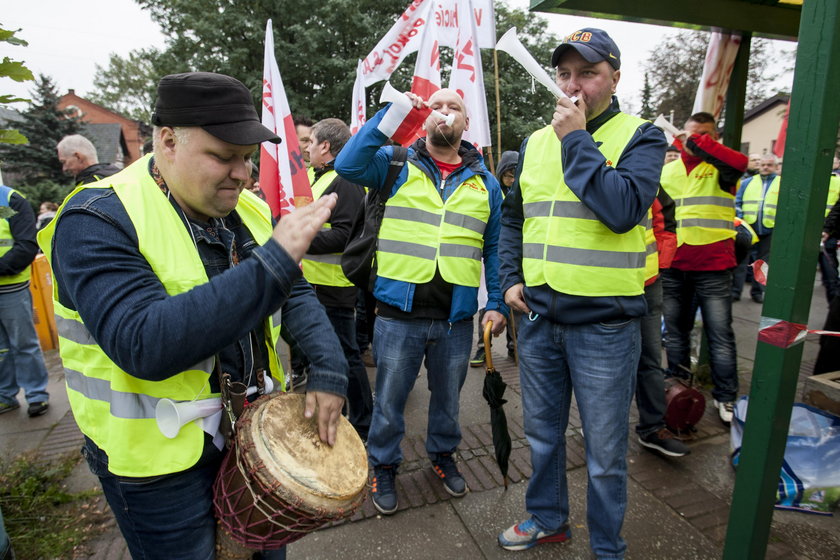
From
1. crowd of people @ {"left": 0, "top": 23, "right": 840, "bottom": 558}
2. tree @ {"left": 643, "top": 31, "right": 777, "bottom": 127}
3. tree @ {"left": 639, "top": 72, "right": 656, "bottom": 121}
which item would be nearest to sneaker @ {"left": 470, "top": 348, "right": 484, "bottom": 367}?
crowd of people @ {"left": 0, "top": 23, "right": 840, "bottom": 558}

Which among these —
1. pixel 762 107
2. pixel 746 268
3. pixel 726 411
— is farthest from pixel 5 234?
pixel 762 107

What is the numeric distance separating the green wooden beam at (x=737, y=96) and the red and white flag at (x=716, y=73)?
5cm

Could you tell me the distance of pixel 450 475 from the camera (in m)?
2.95

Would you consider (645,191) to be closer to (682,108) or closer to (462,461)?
(462,461)

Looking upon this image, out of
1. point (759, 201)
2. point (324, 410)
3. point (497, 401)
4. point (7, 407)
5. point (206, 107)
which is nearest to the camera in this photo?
point (206, 107)

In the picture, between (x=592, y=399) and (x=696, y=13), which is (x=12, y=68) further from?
(x=696, y=13)

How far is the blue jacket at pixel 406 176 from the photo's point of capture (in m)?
2.44

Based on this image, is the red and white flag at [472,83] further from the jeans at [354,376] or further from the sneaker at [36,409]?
the sneaker at [36,409]

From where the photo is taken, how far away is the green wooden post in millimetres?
1648

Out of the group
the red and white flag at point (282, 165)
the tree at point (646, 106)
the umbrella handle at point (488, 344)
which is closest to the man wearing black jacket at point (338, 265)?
the red and white flag at point (282, 165)

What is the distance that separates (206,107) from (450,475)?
8.12ft

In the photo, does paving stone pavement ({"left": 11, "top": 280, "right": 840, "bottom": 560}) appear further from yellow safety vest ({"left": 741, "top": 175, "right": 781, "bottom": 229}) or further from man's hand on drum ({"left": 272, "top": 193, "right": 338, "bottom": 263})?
yellow safety vest ({"left": 741, "top": 175, "right": 781, "bottom": 229})

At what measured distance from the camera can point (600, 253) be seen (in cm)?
199

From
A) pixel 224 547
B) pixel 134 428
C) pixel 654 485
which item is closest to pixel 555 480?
pixel 654 485
